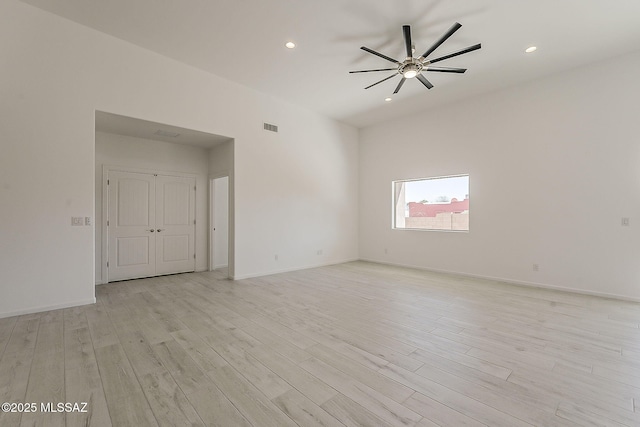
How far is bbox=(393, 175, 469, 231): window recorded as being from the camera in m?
5.92

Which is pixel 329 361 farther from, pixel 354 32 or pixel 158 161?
pixel 158 161

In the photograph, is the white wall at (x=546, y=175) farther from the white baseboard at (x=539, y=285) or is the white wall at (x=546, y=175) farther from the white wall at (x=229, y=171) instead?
the white wall at (x=229, y=171)

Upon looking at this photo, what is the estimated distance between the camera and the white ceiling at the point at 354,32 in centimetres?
323

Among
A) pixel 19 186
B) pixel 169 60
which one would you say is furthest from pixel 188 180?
pixel 19 186

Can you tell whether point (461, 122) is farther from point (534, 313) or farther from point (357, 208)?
point (534, 313)

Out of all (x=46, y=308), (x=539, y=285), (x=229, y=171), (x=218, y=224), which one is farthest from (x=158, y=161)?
(x=539, y=285)

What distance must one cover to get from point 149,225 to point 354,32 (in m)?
5.20

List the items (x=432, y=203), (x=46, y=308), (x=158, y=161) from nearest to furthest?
(x=46, y=308) < (x=158, y=161) < (x=432, y=203)

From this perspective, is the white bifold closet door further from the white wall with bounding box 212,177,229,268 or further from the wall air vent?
the wall air vent

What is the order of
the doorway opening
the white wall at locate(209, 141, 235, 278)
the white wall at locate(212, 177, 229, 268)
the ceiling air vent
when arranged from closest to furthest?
the white wall at locate(209, 141, 235, 278) < the ceiling air vent < the doorway opening < the white wall at locate(212, 177, 229, 268)

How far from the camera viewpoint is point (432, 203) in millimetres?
6441

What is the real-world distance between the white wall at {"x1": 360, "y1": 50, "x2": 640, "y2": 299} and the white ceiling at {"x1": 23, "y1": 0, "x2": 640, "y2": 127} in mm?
400

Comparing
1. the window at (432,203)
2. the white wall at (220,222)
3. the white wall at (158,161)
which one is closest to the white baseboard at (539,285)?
the window at (432,203)

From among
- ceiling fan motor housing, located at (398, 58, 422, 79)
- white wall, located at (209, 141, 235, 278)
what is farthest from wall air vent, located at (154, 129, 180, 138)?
ceiling fan motor housing, located at (398, 58, 422, 79)
